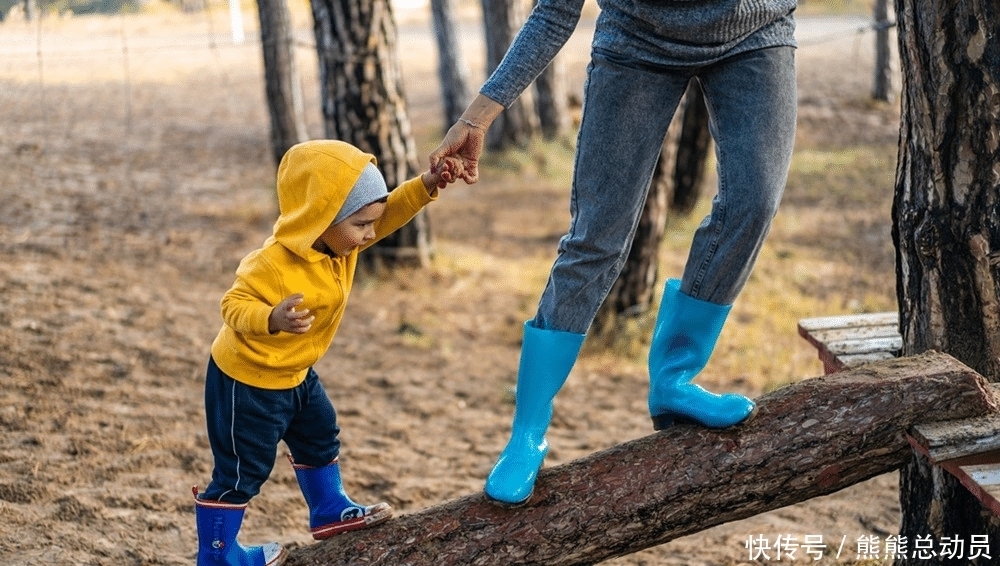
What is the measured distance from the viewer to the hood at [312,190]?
253 cm

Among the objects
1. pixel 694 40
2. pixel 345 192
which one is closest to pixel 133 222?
pixel 345 192

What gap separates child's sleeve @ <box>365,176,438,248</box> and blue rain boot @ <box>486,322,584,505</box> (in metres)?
0.42

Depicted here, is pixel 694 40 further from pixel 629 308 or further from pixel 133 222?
pixel 133 222

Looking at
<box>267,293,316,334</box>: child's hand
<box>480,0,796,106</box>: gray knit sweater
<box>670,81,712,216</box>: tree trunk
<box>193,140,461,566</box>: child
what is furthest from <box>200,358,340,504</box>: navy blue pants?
<box>670,81,712,216</box>: tree trunk

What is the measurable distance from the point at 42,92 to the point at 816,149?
23.5 feet

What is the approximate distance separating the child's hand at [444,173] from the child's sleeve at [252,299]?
47 cm

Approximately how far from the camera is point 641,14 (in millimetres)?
2441

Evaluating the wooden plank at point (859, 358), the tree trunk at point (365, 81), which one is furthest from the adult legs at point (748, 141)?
the tree trunk at point (365, 81)

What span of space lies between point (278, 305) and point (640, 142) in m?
0.94

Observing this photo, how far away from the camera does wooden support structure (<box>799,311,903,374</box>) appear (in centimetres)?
316

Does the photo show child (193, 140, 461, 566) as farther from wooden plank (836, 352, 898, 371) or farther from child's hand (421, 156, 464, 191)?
wooden plank (836, 352, 898, 371)

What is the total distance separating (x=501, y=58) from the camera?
10148 millimetres

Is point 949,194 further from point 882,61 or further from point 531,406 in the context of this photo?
point 882,61

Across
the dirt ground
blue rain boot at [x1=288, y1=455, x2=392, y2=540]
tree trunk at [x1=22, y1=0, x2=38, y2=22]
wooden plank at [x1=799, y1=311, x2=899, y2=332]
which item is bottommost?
the dirt ground
